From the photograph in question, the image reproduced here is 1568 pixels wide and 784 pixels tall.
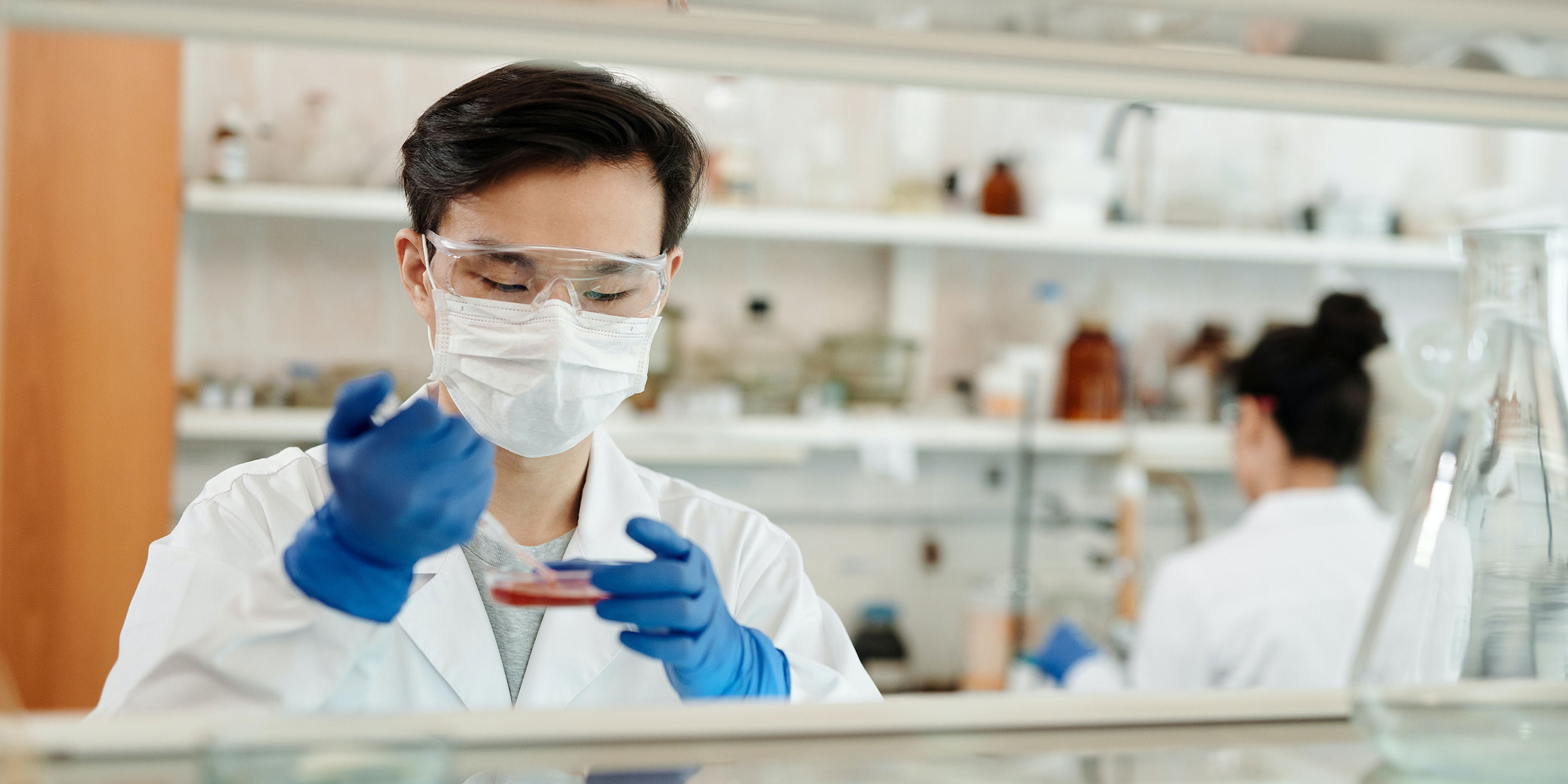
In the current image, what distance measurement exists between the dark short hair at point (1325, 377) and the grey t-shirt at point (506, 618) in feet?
5.12

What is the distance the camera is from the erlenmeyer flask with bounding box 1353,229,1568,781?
0.54 m

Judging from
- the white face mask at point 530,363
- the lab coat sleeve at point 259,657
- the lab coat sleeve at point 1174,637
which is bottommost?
the lab coat sleeve at point 1174,637

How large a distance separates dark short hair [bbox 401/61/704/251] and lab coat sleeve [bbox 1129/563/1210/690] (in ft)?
4.31

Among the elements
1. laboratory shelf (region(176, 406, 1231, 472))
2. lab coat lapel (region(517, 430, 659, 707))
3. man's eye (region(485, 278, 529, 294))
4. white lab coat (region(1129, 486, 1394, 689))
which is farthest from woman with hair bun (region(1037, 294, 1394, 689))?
man's eye (region(485, 278, 529, 294))

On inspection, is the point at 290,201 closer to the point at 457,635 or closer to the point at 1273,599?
the point at 457,635

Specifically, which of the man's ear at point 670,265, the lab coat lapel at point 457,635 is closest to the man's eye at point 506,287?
the man's ear at point 670,265

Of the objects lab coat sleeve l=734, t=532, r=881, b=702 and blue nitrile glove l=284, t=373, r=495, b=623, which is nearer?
blue nitrile glove l=284, t=373, r=495, b=623

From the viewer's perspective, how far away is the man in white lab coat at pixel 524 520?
71cm

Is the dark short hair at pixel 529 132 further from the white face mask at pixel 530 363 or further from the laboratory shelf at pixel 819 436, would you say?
the laboratory shelf at pixel 819 436

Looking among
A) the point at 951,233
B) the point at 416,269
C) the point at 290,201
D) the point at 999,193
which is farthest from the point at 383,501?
the point at 999,193

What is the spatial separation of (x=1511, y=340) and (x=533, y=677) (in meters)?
0.74

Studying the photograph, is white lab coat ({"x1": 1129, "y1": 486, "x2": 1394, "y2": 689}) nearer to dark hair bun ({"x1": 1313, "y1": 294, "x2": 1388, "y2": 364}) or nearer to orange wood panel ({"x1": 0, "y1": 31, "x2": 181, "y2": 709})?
dark hair bun ({"x1": 1313, "y1": 294, "x2": 1388, "y2": 364})

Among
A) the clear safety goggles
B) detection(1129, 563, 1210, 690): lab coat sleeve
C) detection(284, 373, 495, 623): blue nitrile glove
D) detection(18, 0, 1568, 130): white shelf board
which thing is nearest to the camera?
detection(18, 0, 1568, 130): white shelf board

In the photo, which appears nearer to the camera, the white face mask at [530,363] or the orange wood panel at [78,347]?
the white face mask at [530,363]
